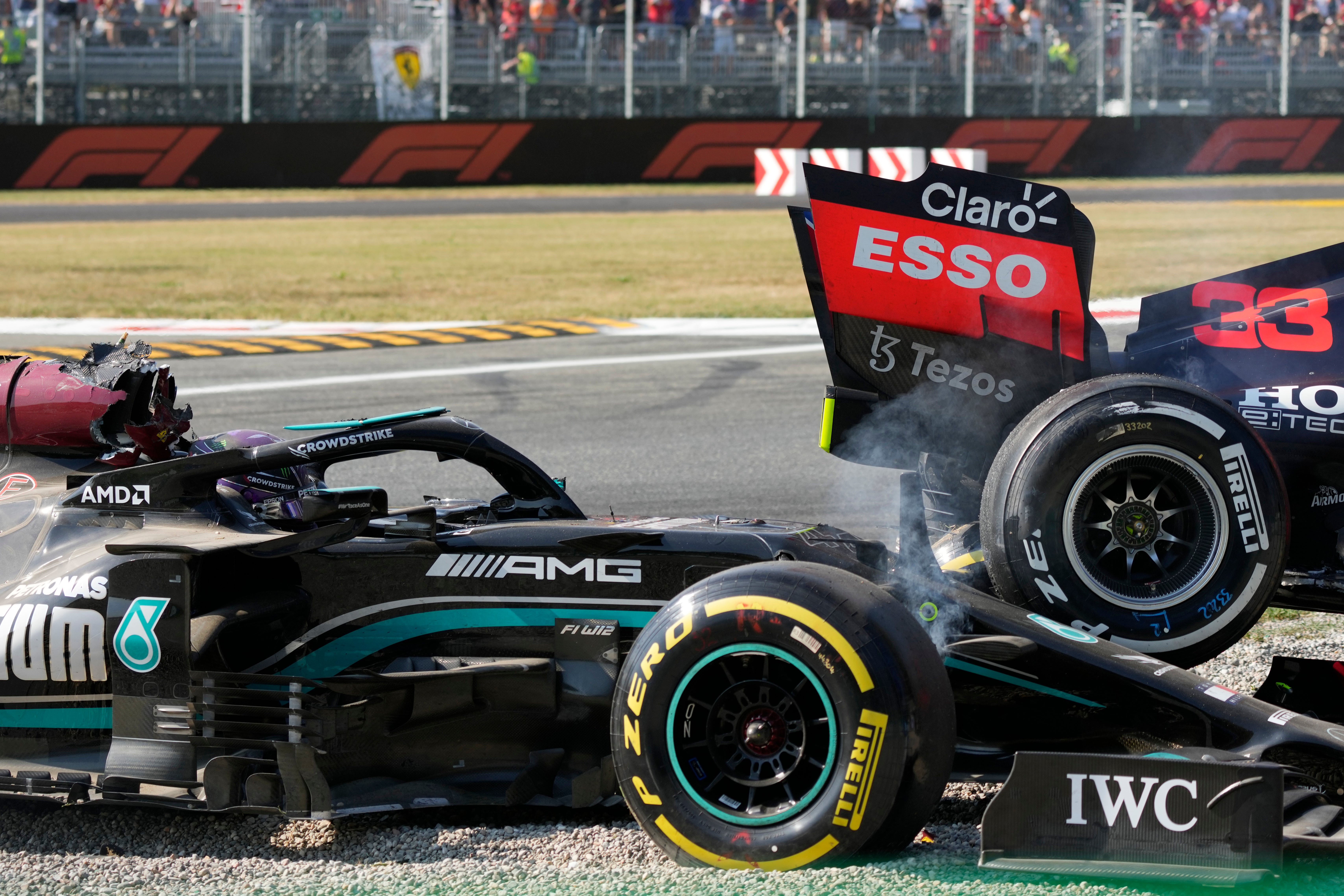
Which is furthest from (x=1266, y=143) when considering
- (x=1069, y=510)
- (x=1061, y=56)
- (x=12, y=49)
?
(x=1069, y=510)

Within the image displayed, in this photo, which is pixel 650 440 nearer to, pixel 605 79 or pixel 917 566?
pixel 917 566

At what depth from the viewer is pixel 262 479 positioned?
4781 mm

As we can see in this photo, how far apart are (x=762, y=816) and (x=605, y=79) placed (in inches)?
1052

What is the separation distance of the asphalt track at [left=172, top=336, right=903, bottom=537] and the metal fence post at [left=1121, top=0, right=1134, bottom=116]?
19443 mm

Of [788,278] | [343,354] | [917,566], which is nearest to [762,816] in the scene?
[917,566]

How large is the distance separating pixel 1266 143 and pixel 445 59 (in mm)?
16867

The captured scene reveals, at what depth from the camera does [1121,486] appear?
429 centimetres

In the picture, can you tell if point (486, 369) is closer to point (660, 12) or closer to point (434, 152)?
point (434, 152)

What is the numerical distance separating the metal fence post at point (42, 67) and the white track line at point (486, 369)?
18.3 meters

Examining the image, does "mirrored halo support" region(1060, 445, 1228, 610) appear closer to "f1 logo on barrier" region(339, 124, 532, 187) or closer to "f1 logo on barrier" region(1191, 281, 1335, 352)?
"f1 logo on barrier" region(1191, 281, 1335, 352)

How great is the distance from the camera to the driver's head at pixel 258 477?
15.4 ft

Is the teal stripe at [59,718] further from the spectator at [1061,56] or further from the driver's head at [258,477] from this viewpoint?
the spectator at [1061,56]

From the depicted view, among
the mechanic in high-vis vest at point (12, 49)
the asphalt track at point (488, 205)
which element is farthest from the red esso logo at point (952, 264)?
the mechanic in high-vis vest at point (12, 49)

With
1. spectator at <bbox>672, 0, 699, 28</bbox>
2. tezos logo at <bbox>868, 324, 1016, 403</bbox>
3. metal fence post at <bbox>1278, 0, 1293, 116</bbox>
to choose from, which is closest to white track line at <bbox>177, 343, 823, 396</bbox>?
tezos logo at <bbox>868, 324, 1016, 403</bbox>
